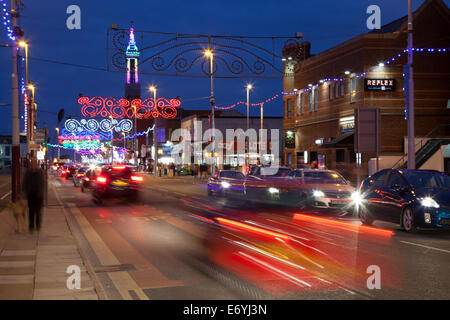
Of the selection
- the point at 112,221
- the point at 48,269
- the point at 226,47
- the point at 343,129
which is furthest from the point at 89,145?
the point at 48,269

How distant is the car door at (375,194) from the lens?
15594mm

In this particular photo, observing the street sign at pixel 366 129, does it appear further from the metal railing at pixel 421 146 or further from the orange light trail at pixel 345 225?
the metal railing at pixel 421 146

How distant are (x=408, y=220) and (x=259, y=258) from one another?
18.7 ft

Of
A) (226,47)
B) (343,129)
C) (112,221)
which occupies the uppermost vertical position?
(226,47)

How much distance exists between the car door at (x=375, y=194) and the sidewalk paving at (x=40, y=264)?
27.3 ft

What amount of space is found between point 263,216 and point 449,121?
25.4 metres

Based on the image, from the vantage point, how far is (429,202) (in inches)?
539

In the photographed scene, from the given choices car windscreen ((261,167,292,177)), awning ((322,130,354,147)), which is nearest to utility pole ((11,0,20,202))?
car windscreen ((261,167,292,177))

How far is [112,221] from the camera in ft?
56.2

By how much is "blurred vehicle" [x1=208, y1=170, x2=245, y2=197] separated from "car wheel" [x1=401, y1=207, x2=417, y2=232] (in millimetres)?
13510

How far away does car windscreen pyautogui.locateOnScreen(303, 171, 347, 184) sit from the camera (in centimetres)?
2119

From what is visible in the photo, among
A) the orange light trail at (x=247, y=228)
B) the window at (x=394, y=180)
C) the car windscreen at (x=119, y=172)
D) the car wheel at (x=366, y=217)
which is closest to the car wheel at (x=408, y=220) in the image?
the window at (x=394, y=180)
